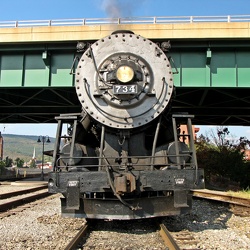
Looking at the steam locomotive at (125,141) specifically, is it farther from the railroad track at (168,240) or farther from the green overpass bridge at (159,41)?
the green overpass bridge at (159,41)

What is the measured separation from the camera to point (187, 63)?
1436 centimetres

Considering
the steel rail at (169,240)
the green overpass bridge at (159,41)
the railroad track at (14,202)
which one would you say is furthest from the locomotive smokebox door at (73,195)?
the green overpass bridge at (159,41)

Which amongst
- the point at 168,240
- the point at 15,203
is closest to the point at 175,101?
the point at 15,203

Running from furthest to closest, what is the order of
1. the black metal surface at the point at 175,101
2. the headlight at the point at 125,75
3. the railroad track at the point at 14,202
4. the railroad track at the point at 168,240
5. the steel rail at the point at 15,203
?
the black metal surface at the point at 175,101 → the steel rail at the point at 15,203 → the railroad track at the point at 14,202 → the headlight at the point at 125,75 → the railroad track at the point at 168,240

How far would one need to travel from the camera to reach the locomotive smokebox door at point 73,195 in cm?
593

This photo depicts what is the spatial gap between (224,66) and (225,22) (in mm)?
1763

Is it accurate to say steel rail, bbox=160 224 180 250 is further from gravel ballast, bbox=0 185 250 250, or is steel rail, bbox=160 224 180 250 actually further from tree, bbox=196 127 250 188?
tree, bbox=196 127 250 188

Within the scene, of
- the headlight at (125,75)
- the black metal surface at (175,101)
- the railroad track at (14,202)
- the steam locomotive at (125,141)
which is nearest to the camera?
the steam locomotive at (125,141)

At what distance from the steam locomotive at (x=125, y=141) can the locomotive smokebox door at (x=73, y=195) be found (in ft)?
0.06

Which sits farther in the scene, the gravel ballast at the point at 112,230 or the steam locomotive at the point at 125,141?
the steam locomotive at the point at 125,141

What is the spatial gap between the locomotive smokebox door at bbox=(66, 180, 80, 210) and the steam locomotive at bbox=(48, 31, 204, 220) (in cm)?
2

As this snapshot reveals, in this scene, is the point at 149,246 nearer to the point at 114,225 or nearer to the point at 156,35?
the point at 114,225

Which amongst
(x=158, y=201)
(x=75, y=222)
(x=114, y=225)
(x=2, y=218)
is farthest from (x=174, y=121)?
(x=2, y=218)

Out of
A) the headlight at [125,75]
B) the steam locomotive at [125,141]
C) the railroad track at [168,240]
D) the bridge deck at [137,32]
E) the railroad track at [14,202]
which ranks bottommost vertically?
the railroad track at [14,202]
